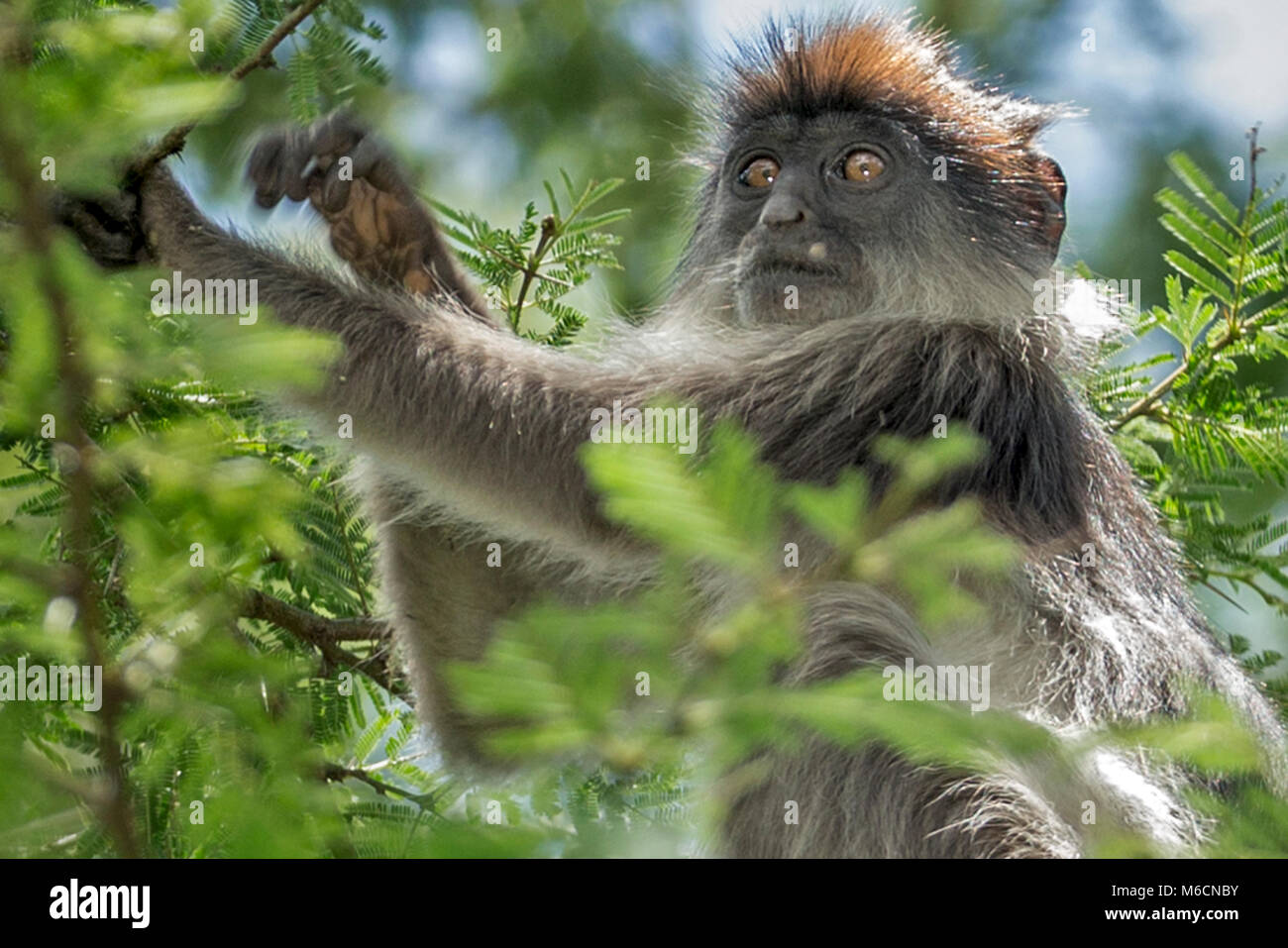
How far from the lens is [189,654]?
244 centimetres

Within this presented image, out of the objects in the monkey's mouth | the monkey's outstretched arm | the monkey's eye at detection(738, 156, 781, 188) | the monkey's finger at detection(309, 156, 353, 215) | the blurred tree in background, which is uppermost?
the monkey's eye at detection(738, 156, 781, 188)

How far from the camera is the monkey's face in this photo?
5.45 metres

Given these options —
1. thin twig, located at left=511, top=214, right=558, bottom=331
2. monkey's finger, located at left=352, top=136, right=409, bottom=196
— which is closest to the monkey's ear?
thin twig, located at left=511, top=214, right=558, bottom=331

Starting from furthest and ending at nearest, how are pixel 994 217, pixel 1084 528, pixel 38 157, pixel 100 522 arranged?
pixel 994 217 < pixel 1084 528 < pixel 100 522 < pixel 38 157

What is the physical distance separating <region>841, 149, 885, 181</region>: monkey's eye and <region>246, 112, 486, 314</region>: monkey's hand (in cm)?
159

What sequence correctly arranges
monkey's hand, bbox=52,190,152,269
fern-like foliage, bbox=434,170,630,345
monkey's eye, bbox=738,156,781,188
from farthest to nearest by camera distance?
1. monkey's eye, bbox=738,156,781,188
2. fern-like foliage, bbox=434,170,630,345
3. monkey's hand, bbox=52,190,152,269

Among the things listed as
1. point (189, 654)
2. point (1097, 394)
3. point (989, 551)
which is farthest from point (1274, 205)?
point (189, 654)

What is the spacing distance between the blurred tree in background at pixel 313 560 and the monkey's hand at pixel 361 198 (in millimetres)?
248

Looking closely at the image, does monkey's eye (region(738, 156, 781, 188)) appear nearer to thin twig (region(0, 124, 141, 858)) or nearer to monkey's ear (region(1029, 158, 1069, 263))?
monkey's ear (region(1029, 158, 1069, 263))

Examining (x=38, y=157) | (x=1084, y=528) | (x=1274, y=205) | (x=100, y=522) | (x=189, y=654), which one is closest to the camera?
(x=38, y=157)

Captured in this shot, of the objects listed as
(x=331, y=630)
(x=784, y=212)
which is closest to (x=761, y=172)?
(x=784, y=212)

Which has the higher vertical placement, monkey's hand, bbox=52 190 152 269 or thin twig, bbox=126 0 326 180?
thin twig, bbox=126 0 326 180

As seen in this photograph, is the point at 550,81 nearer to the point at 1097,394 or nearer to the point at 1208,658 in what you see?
the point at 1097,394

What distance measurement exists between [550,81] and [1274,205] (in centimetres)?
616
